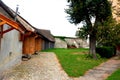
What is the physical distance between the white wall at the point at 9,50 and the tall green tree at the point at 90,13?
8535 mm

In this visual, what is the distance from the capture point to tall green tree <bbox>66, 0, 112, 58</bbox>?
2557 cm

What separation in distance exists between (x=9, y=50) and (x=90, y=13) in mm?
12516

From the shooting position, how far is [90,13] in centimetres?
2636

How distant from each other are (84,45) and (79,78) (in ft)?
159

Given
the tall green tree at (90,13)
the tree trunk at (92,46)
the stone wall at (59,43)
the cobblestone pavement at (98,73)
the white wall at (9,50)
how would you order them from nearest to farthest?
the white wall at (9,50)
the cobblestone pavement at (98,73)
the tall green tree at (90,13)
the tree trunk at (92,46)
the stone wall at (59,43)

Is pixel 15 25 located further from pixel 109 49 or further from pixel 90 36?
pixel 109 49

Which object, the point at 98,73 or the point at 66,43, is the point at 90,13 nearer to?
the point at 98,73

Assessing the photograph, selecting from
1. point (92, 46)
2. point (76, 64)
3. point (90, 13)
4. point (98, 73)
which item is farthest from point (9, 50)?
point (92, 46)

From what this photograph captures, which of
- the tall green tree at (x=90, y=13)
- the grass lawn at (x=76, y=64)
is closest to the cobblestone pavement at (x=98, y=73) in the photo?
the grass lawn at (x=76, y=64)

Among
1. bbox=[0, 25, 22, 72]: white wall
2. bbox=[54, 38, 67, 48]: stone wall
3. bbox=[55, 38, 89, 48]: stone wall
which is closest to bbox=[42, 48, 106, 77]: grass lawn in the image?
bbox=[0, 25, 22, 72]: white wall

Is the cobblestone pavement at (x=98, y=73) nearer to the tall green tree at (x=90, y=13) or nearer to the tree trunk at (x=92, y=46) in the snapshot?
the tree trunk at (x=92, y=46)

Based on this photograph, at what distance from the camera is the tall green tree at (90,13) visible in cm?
2557

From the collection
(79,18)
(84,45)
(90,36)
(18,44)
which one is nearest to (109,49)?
(90,36)

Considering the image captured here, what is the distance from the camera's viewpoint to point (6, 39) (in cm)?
1516
